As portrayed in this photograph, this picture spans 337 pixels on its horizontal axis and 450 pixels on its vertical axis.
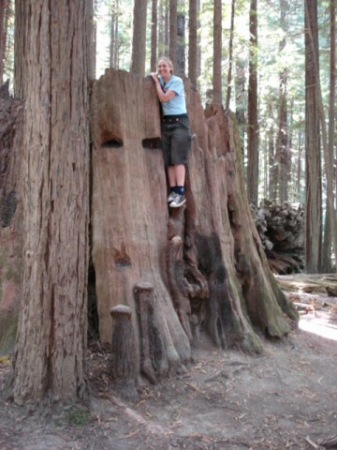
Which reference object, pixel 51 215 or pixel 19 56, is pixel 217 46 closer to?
pixel 19 56

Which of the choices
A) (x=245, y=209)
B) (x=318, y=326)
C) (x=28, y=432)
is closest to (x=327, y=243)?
(x=318, y=326)

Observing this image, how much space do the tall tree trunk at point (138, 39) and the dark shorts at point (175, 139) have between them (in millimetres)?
6470

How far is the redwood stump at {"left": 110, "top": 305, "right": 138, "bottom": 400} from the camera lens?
4164 millimetres

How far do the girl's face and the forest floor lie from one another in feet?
10.1

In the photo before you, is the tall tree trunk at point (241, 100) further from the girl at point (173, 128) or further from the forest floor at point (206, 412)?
the forest floor at point (206, 412)

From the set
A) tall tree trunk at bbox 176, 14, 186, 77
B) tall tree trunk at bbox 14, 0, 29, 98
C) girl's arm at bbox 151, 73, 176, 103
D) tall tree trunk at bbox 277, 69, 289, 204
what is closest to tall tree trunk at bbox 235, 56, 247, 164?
tall tree trunk at bbox 277, 69, 289, 204

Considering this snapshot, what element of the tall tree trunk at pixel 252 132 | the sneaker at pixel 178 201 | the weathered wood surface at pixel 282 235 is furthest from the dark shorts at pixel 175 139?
the tall tree trunk at pixel 252 132

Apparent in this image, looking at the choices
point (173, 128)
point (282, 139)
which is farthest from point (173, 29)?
point (282, 139)

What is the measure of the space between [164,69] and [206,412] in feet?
11.8

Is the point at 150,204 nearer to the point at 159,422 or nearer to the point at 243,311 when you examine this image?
the point at 243,311

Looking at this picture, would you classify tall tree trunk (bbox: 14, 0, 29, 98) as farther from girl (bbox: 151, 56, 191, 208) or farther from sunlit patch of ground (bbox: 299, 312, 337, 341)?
sunlit patch of ground (bbox: 299, 312, 337, 341)

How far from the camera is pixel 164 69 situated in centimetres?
530

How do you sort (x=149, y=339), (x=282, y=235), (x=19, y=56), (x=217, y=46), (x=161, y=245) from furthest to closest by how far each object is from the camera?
(x=282, y=235) < (x=217, y=46) < (x=19, y=56) < (x=161, y=245) < (x=149, y=339)

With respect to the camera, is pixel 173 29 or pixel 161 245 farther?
pixel 173 29
